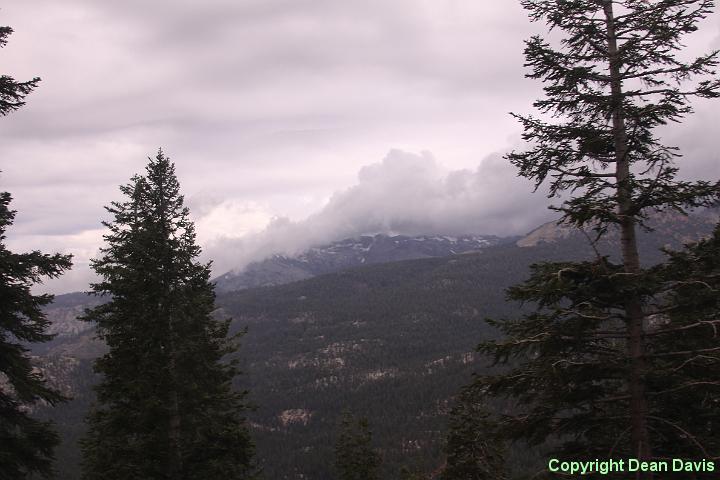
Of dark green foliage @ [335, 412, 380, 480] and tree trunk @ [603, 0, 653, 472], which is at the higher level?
tree trunk @ [603, 0, 653, 472]

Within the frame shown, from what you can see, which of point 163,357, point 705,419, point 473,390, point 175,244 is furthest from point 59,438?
point 705,419

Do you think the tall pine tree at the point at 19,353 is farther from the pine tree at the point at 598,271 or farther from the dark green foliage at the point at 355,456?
the dark green foliage at the point at 355,456

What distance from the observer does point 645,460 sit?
8.17 m

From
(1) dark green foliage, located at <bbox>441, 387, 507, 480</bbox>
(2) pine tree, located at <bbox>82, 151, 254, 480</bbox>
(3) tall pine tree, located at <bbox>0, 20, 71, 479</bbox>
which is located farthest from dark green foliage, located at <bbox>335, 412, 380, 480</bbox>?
(3) tall pine tree, located at <bbox>0, 20, 71, 479</bbox>

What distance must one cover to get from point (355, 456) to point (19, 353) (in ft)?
107

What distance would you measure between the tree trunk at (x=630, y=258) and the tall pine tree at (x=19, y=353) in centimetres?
1321

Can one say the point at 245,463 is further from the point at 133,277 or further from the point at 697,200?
the point at 697,200

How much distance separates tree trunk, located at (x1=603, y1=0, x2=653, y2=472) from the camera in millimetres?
8398

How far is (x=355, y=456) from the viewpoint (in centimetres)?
4009

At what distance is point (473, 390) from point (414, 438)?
179 meters

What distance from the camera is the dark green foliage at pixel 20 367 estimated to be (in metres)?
12.1

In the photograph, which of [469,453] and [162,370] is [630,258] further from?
[469,453]

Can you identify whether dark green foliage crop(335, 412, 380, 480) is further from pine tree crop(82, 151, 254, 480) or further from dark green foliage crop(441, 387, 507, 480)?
pine tree crop(82, 151, 254, 480)

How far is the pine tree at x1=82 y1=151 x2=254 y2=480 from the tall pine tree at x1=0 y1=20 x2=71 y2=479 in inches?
118
